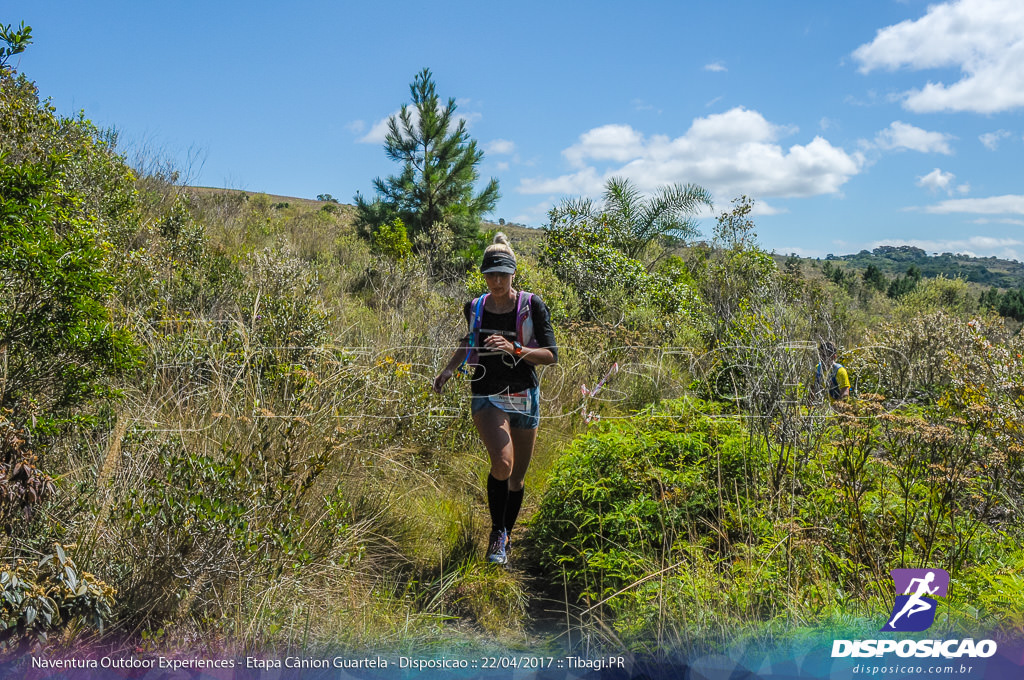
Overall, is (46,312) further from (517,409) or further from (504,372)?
(517,409)

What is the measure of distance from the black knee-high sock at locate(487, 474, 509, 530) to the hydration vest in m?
0.72

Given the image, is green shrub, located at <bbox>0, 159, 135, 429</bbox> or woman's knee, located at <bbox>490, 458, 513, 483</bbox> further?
woman's knee, located at <bbox>490, 458, 513, 483</bbox>

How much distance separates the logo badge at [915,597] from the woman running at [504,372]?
1860 mm

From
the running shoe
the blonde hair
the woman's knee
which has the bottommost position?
the running shoe

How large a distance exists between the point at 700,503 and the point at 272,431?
2350mm

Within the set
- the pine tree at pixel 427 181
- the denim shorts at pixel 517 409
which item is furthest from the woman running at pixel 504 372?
the pine tree at pixel 427 181

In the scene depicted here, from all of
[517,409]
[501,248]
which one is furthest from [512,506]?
[501,248]

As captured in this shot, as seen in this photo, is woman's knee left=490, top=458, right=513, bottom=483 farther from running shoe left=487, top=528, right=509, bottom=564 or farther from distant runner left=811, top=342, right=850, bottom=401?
distant runner left=811, top=342, right=850, bottom=401

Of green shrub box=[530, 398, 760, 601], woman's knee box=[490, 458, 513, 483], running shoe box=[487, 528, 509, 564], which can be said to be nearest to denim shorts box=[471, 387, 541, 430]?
woman's knee box=[490, 458, 513, 483]

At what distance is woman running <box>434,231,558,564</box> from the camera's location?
139 inches

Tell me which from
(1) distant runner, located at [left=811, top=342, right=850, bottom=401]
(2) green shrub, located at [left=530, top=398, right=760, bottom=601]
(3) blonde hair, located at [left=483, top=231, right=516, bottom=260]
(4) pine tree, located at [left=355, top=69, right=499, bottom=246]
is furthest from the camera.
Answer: (4) pine tree, located at [left=355, top=69, right=499, bottom=246]

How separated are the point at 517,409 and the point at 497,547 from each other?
0.86m

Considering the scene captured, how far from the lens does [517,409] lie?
139 inches

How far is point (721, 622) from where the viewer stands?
2.45 metres
